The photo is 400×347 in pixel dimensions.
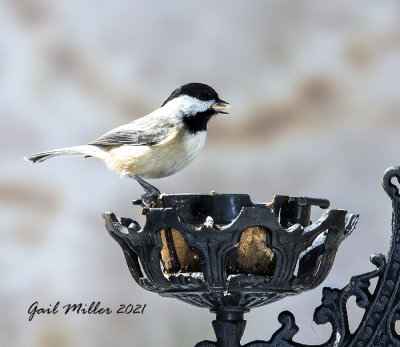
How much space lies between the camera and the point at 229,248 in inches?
50.9

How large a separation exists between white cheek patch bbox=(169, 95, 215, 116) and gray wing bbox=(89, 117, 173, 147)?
8 cm

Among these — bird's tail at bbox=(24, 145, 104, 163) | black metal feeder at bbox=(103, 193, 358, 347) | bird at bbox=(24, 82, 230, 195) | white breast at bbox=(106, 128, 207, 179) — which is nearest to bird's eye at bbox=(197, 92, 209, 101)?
bird at bbox=(24, 82, 230, 195)

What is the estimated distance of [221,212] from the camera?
134cm

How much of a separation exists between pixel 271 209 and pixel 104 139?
3.31 feet

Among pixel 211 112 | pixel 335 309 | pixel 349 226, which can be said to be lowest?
pixel 335 309

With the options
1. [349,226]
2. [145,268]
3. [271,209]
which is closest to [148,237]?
[145,268]

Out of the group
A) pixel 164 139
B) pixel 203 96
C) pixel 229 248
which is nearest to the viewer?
pixel 229 248

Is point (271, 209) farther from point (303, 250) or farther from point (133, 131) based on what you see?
point (133, 131)

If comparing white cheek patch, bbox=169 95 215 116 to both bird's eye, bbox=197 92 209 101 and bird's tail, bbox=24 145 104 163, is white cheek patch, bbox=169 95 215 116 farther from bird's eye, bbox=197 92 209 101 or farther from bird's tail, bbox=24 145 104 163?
bird's tail, bbox=24 145 104 163

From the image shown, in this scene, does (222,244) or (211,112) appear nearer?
(222,244)

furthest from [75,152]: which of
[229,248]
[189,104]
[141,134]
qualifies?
[229,248]

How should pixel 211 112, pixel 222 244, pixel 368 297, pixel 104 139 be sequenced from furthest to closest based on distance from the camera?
pixel 104 139
pixel 211 112
pixel 368 297
pixel 222 244

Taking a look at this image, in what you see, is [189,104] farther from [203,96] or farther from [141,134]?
[141,134]

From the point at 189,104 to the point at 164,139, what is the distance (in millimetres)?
140
